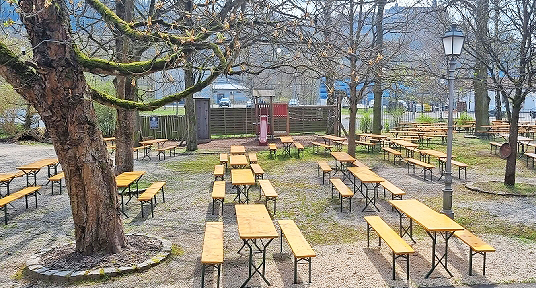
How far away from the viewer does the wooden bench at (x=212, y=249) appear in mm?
5488

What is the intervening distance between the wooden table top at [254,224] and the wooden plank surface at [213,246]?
0.31 meters

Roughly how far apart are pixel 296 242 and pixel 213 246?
105cm

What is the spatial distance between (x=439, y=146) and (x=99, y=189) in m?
16.2

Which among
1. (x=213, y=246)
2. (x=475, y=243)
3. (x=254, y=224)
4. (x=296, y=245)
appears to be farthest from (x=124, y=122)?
(x=475, y=243)

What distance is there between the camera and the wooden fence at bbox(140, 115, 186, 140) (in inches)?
1022

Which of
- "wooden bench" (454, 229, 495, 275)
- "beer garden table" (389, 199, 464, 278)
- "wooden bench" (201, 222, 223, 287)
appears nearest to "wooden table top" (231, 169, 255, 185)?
"wooden bench" (201, 222, 223, 287)

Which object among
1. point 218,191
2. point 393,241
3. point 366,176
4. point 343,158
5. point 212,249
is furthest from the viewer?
point 343,158

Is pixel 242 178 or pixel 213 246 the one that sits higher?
pixel 242 178

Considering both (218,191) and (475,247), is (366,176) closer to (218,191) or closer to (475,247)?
(218,191)

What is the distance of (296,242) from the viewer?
6273mm

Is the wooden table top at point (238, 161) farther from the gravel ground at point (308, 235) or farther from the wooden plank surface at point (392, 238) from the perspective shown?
the wooden plank surface at point (392, 238)

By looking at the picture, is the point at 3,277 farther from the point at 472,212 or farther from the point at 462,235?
the point at 472,212

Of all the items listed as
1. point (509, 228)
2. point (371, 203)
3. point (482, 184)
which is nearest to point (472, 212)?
point (509, 228)

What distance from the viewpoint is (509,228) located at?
8.28m
